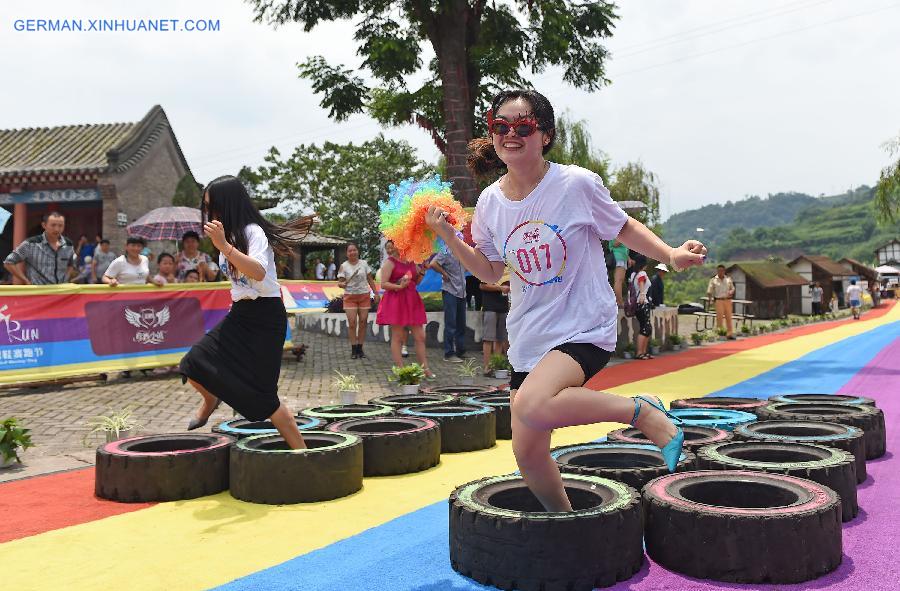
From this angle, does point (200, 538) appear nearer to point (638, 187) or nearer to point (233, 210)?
point (233, 210)

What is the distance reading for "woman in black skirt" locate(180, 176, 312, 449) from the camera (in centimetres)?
426

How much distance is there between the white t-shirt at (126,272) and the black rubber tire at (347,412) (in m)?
5.83

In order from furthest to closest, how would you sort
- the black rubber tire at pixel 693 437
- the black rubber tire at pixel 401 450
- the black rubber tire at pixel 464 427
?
1. the black rubber tire at pixel 464 427
2. the black rubber tire at pixel 401 450
3. the black rubber tire at pixel 693 437

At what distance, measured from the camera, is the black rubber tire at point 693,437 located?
4227mm

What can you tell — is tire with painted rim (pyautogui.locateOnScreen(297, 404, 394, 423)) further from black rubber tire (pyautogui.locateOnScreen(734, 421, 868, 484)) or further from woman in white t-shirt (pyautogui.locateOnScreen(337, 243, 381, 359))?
woman in white t-shirt (pyautogui.locateOnScreen(337, 243, 381, 359))

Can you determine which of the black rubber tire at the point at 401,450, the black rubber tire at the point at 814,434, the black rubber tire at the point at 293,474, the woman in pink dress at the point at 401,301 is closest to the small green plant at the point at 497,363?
the woman in pink dress at the point at 401,301

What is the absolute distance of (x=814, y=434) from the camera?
4.56m

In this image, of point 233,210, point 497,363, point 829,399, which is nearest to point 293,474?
point 233,210

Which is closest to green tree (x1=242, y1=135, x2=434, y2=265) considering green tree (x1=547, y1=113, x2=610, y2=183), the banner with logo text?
green tree (x1=547, y1=113, x2=610, y2=183)

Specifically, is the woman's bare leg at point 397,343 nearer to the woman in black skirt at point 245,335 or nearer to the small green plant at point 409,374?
the small green plant at point 409,374

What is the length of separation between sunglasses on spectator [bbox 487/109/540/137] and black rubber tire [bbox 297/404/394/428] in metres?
2.88

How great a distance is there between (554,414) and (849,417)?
309cm

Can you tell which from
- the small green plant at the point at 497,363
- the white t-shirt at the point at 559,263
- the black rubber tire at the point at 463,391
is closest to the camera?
the white t-shirt at the point at 559,263

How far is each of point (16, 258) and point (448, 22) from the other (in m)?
10.8
